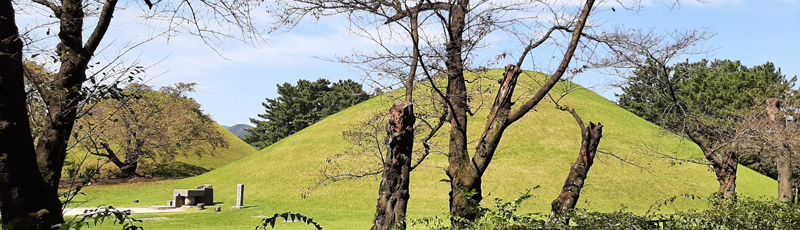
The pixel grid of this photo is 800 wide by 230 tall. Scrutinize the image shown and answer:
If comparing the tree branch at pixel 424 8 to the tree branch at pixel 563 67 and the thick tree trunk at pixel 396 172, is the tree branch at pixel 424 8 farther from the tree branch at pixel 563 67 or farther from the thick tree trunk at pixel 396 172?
the tree branch at pixel 563 67

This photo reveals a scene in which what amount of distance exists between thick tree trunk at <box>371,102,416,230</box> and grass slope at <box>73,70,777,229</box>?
10.7m

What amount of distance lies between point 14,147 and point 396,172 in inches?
176

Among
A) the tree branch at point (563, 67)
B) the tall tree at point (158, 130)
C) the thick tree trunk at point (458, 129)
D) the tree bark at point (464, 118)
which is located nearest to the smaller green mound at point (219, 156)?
the tall tree at point (158, 130)

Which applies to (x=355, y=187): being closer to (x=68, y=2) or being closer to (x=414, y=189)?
(x=414, y=189)

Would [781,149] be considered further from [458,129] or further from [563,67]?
[458,129]

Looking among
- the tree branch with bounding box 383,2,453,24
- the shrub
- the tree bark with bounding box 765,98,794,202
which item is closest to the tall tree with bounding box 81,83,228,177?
the shrub

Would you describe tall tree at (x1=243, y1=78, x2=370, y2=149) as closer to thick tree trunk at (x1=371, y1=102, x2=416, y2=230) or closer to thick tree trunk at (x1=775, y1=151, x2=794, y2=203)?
thick tree trunk at (x1=775, y1=151, x2=794, y2=203)

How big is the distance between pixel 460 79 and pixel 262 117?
A: 2258 inches

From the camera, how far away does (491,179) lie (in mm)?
27641

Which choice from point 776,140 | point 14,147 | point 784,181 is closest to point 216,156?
point 784,181

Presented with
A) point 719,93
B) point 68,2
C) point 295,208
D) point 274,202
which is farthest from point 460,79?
point 719,93

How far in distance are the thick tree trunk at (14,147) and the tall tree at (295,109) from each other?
5439cm

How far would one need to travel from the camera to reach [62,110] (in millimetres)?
5434

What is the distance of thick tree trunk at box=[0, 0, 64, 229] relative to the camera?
15.1ft
